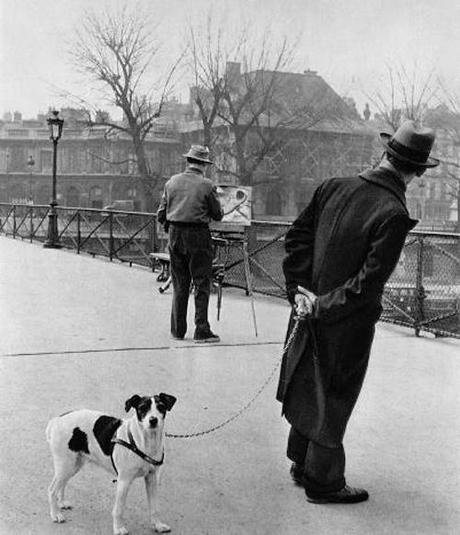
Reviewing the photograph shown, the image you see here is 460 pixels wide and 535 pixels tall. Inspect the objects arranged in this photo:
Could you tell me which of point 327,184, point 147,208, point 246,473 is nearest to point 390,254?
point 327,184


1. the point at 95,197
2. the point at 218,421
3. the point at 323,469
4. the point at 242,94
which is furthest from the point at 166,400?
the point at 95,197

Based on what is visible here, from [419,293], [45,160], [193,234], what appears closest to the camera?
[193,234]

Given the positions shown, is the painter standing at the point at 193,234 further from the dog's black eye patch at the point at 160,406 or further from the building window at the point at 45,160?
the building window at the point at 45,160

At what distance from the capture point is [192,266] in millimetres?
7746

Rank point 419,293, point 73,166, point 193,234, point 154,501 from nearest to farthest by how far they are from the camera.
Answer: point 154,501
point 193,234
point 419,293
point 73,166

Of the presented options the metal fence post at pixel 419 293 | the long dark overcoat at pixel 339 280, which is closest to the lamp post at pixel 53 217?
the metal fence post at pixel 419 293

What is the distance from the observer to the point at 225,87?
45.0 metres

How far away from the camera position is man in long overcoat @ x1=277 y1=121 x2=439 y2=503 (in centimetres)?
366

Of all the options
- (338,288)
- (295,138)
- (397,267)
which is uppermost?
(295,138)

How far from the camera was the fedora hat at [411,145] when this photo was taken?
368 cm

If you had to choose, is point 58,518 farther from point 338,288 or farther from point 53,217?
point 53,217

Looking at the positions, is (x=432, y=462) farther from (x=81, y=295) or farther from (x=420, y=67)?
(x=420, y=67)

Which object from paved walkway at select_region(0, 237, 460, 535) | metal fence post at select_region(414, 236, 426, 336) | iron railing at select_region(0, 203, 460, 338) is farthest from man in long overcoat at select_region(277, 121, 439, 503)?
metal fence post at select_region(414, 236, 426, 336)

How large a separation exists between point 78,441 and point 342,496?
1252 mm
